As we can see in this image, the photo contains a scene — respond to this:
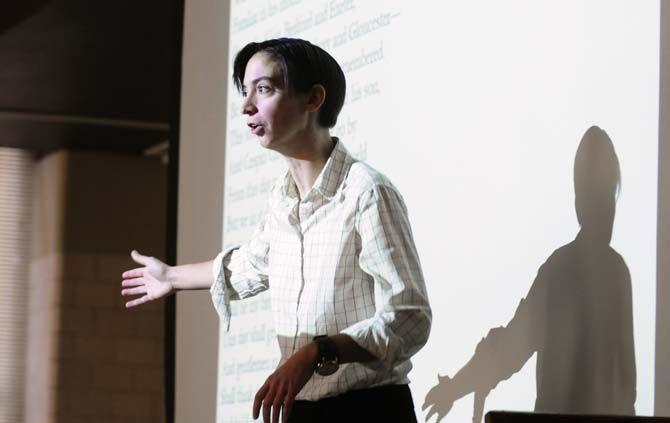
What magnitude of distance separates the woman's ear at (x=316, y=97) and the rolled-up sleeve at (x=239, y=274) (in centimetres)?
27

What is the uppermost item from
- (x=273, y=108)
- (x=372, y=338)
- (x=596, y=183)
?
(x=273, y=108)

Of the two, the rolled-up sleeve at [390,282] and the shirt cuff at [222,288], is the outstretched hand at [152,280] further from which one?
the rolled-up sleeve at [390,282]

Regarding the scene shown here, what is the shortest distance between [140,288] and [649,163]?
0.94m

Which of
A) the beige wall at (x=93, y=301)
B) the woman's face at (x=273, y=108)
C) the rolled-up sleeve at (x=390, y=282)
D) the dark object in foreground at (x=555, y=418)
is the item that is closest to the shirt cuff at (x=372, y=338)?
the rolled-up sleeve at (x=390, y=282)

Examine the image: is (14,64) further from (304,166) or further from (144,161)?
(304,166)

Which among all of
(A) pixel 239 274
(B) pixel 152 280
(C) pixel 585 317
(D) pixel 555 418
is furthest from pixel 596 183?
(B) pixel 152 280

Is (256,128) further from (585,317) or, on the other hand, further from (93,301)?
(93,301)

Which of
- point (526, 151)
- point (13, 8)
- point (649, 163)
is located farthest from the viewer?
point (13, 8)

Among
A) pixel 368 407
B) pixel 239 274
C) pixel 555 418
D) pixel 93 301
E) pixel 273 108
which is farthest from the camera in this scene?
pixel 93 301

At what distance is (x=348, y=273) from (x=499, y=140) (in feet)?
1.57

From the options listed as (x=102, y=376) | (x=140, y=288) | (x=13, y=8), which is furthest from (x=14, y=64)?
(x=140, y=288)

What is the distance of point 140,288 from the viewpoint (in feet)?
7.25

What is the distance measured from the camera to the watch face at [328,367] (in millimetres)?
1613

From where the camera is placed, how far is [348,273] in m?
1.78
